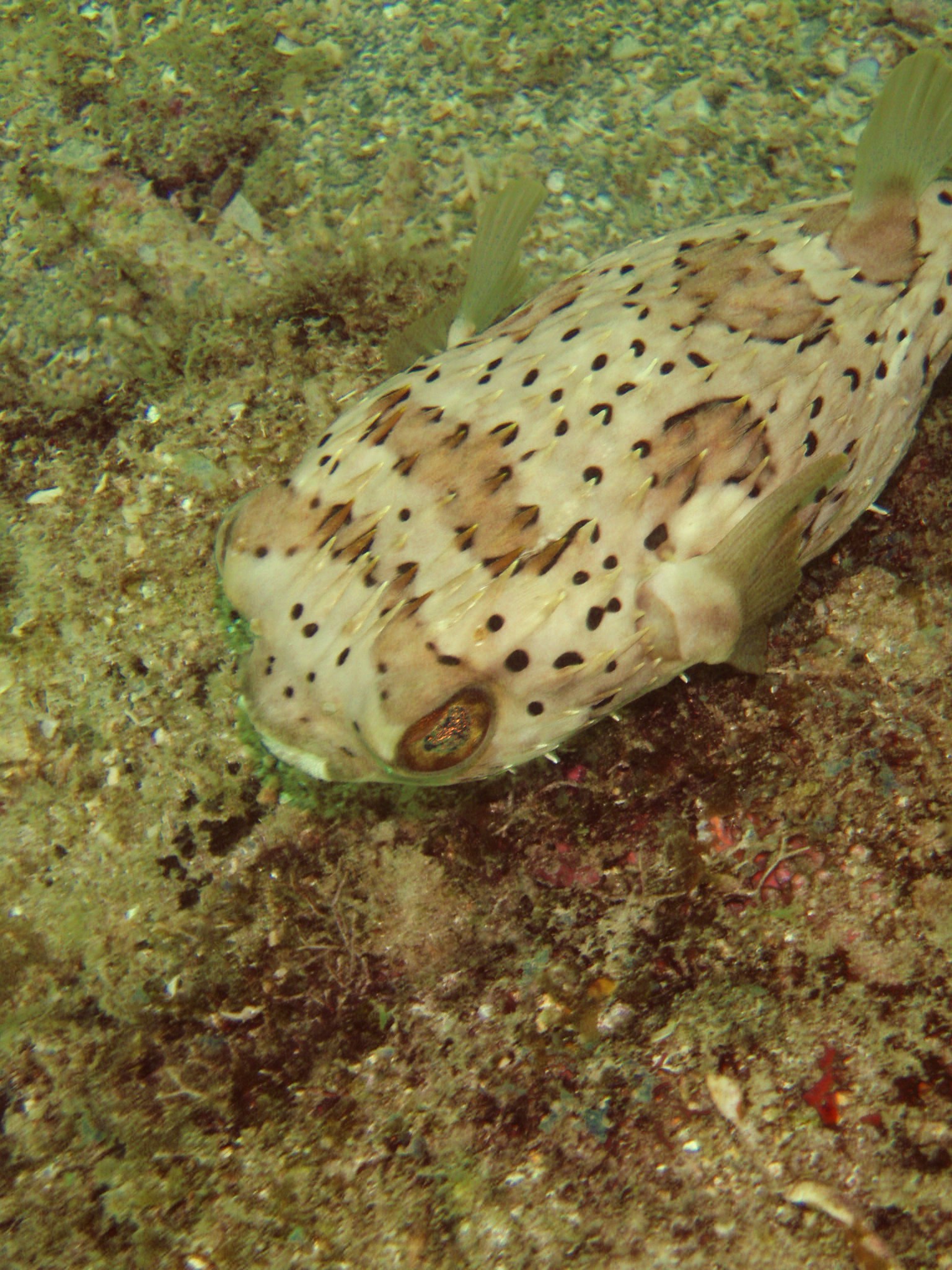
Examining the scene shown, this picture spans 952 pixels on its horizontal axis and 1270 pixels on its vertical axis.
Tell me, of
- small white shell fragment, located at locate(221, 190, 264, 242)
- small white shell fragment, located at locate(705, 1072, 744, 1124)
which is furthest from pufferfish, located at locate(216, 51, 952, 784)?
small white shell fragment, located at locate(221, 190, 264, 242)

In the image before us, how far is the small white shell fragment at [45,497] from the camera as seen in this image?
4.17m

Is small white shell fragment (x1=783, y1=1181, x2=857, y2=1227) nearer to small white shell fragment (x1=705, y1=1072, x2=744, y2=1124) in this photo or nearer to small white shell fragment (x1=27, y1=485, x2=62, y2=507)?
small white shell fragment (x1=705, y1=1072, x2=744, y2=1124)

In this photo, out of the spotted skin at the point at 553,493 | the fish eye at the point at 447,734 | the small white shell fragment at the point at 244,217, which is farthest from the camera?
the small white shell fragment at the point at 244,217

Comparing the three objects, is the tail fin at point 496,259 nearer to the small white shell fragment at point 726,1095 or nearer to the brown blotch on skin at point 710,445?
the brown blotch on skin at point 710,445

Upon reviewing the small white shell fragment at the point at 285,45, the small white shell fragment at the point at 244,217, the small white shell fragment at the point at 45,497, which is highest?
the small white shell fragment at the point at 285,45

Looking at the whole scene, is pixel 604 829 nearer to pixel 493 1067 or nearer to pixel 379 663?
pixel 493 1067

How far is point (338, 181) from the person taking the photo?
16.4ft

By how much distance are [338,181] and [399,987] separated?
461 centimetres

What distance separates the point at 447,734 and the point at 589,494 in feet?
2.87

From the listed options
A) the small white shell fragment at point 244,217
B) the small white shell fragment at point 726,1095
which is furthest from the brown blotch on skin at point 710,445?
the small white shell fragment at point 244,217

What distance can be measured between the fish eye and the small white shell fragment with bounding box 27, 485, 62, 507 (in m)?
2.89

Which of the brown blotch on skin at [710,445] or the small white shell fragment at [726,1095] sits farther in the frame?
the brown blotch on skin at [710,445]

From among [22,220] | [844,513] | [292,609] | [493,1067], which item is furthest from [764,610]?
[22,220]

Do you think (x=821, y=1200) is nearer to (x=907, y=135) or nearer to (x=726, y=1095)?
(x=726, y=1095)
